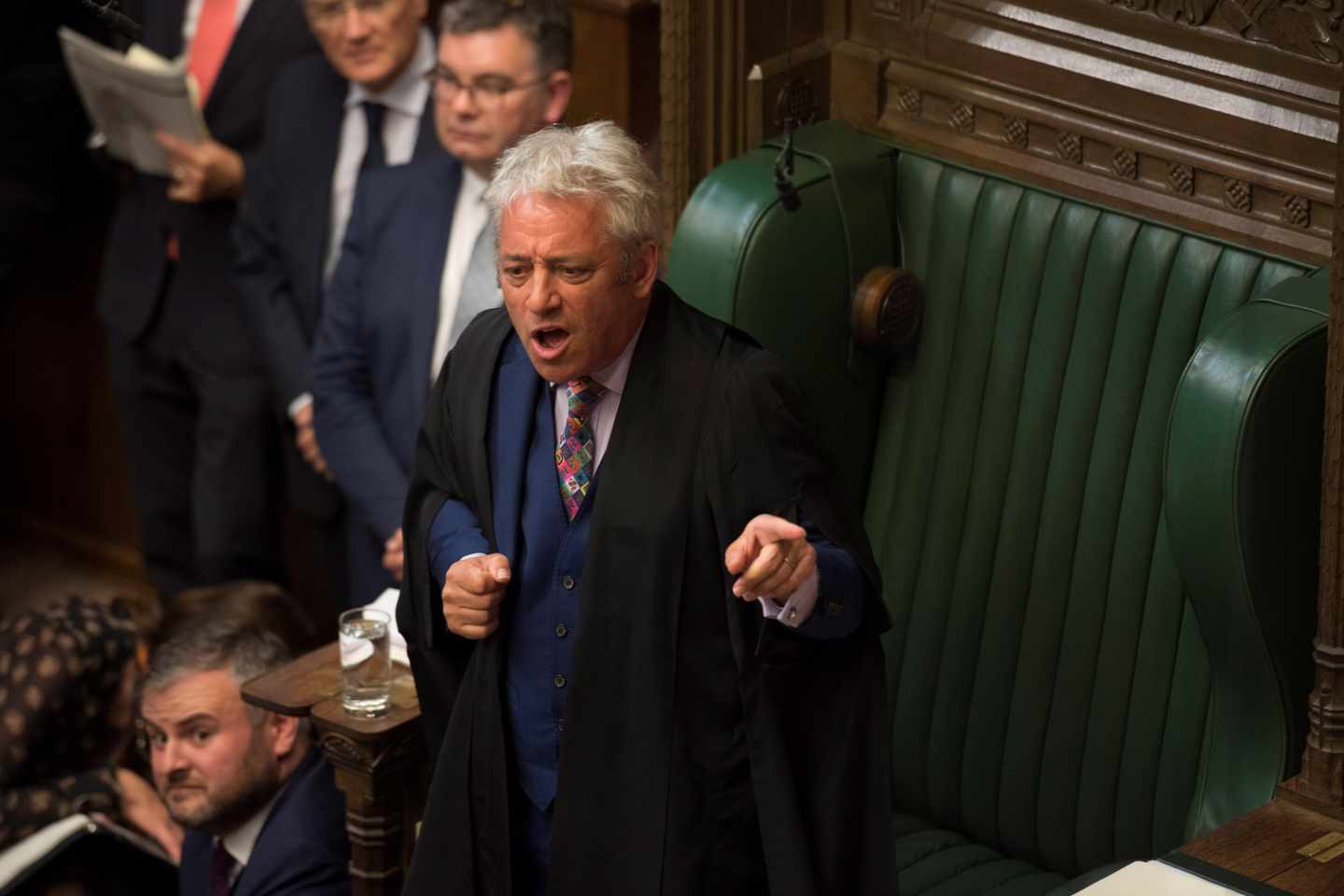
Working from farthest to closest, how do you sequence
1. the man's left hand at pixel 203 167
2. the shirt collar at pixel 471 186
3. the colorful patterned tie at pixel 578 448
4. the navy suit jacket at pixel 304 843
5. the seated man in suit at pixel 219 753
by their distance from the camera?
the man's left hand at pixel 203 167 < the shirt collar at pixel 471 186 < the seated man in suit at pixel 219 753 < the navy suit jacket at pixel 304 843 < the colorful patterned tie at pixel 578 448

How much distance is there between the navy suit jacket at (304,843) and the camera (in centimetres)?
345

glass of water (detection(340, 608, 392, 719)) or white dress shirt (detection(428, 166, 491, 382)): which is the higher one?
white dress shirt (detection(428, 166, 491, 382))

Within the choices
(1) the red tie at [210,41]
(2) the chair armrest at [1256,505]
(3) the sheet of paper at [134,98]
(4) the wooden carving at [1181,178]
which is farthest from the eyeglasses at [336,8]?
(2) the chair armrest at [1256,505]

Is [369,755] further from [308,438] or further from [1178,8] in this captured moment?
[1178,8]


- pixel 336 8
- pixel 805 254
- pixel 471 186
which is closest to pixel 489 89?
pixel 471 186

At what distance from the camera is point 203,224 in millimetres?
4836

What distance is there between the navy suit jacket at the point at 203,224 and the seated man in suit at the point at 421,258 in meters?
0.68

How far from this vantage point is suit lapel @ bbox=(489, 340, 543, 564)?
2771mm

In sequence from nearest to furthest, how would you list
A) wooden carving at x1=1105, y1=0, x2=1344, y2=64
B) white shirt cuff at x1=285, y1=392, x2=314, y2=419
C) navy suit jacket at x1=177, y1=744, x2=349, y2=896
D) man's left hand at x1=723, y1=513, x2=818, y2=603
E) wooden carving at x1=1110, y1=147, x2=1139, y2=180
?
1. man's left hand at x1=723, y1=513, x2=818, y2=603
2. wooden carving at x1=1105, y1=0, x2=1344, y2=64
3. wooden carving at x1=1110, y1=147, x2=1139, y2=180
4. navy suit jacket at x1=177, y1=744, x2=349, y2=896
5. white shirt cuff at x1=285, y1=392, x2=314, y2=419

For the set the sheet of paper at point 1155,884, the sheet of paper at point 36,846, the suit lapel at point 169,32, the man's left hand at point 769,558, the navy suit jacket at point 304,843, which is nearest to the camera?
the man's left hand at point 769,558

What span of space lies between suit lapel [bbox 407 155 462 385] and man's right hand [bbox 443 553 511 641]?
4.26 feet

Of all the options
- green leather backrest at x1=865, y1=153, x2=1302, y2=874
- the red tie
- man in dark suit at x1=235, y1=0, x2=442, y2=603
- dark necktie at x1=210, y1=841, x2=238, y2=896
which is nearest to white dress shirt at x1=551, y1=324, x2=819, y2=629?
green leather backrest at x1=865, y1=153, x2=1302, y2=874

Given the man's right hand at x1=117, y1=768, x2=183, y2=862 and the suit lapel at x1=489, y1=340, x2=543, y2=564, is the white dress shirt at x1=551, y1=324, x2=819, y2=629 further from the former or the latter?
the man's right hand at x1=117, y1=768, x2=183, y2=862

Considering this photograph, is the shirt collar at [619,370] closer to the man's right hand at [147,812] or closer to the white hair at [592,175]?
the white hair at [592,175]
